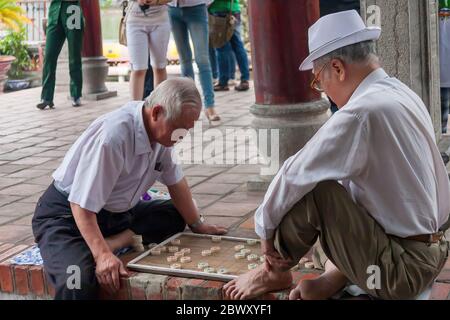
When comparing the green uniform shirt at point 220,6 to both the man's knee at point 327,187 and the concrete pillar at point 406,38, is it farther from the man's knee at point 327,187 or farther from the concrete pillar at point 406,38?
the man's knee at point 327,187

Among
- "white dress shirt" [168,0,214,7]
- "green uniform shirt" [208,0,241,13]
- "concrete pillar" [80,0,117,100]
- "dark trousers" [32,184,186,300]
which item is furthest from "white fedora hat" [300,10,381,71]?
"concrete pillar" [80,0,117,100]

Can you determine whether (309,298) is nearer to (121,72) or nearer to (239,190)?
(239,190)

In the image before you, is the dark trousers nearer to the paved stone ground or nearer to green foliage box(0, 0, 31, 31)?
the paved stone ground

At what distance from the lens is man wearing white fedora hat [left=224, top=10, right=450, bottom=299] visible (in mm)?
2541

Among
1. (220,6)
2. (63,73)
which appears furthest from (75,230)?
(63,73)

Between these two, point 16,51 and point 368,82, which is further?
point 16,51

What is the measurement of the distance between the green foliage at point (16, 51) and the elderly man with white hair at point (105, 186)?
10057 mm

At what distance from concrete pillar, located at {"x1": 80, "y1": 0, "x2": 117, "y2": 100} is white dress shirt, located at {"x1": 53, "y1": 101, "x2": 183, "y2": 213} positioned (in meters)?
6.07

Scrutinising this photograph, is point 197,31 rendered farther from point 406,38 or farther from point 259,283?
point 259,283

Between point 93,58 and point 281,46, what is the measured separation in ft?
17.5

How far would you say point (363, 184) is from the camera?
8.58 ft

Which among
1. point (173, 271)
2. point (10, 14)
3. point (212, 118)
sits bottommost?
point (173, 271)

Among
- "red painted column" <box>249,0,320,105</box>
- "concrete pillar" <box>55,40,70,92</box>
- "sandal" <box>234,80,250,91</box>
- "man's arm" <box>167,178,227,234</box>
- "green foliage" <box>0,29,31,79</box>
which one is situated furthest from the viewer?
"green foliage" <box>0,29,31,79</box>
